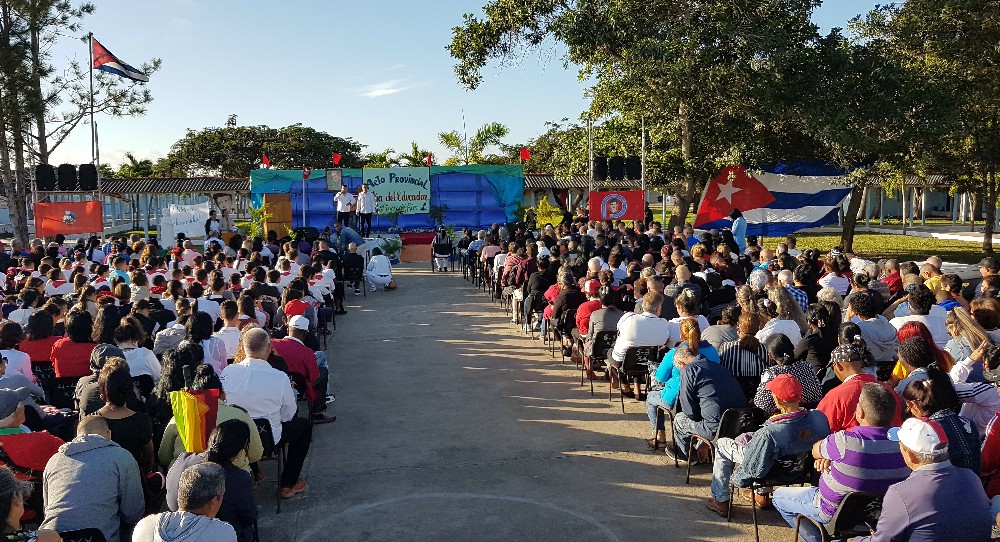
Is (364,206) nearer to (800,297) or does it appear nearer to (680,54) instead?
(680,54)

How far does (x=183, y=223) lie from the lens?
18.8 meters

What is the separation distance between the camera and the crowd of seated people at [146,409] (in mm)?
3854

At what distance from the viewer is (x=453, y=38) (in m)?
19.1

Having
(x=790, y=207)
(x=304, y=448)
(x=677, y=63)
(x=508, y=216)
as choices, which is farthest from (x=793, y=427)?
(x=508, y=216)

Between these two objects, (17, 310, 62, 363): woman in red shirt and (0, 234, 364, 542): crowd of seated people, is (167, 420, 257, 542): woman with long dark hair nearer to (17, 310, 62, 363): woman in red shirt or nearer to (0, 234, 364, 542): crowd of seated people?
(0, 234, 364, 542): crowd of seated people

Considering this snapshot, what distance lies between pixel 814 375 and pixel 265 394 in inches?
157

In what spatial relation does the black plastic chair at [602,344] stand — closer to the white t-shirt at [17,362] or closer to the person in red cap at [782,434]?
the person in red cap at [782,434]

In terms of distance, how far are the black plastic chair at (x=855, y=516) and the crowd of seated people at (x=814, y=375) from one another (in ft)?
0.13

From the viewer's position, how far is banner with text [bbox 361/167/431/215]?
2378cm

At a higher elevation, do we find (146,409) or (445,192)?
(445,192)

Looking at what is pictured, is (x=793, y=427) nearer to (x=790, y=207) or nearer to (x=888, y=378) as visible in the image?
(x=888, y=378)

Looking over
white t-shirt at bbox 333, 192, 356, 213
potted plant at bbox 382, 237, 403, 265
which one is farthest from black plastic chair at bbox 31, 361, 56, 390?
white t-shirt at bbox 333, 192, 356, 213

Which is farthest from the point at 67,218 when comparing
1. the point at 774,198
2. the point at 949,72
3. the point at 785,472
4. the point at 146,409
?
the point at 949,72

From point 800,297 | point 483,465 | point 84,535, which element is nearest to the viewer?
point 84,535
